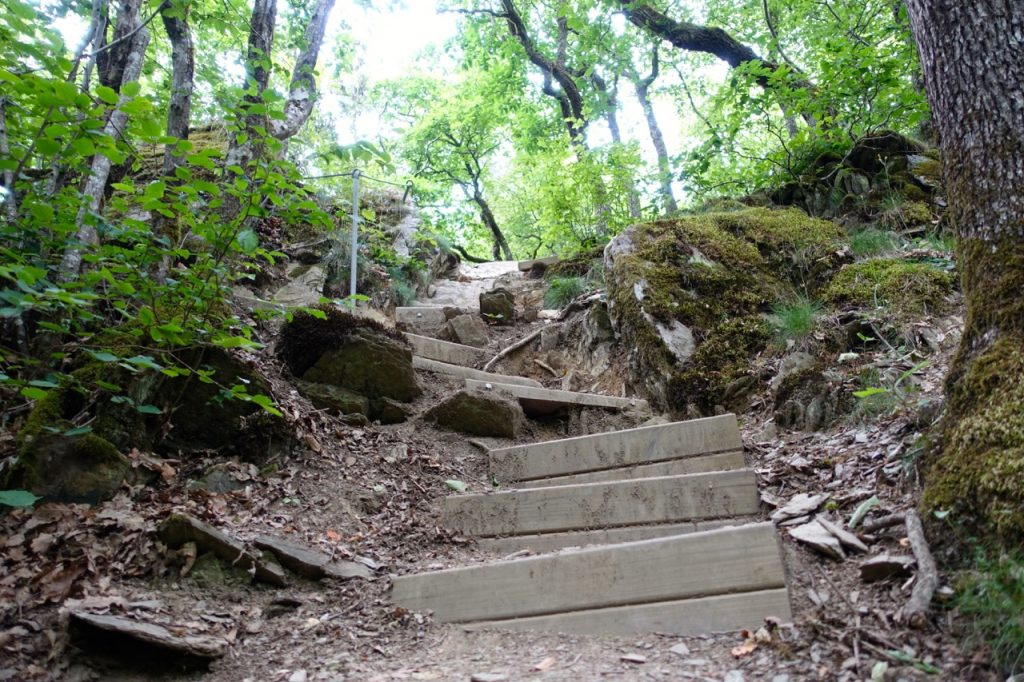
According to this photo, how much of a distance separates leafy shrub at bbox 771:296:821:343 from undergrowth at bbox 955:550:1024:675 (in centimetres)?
273

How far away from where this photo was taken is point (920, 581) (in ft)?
7.11

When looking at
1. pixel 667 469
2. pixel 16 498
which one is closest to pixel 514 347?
pixel 667 469

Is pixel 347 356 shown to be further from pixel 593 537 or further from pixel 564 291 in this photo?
pixel 564 291

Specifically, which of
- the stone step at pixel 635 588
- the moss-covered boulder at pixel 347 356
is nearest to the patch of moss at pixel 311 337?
the moss-covered boulder at pixel 347 356

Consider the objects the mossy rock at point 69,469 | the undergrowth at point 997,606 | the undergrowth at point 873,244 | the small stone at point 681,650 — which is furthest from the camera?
the undergrowth at point 873,244

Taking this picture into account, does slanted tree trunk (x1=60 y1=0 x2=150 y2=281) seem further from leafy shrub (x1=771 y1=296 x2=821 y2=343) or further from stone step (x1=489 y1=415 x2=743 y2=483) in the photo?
leafy shrub (x1=771 y1=296 x2=821 y2=343)

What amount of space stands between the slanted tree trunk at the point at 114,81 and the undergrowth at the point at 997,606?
3.87 meters

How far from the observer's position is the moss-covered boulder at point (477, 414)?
4.83 m

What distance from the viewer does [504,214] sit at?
70.4ft

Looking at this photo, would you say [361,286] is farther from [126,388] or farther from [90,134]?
[90,134]

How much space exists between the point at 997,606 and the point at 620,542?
1.69 meters

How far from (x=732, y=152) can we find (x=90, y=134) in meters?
7.46

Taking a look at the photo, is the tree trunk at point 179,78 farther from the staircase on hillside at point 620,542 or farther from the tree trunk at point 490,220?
the tree trunk at point 490,220

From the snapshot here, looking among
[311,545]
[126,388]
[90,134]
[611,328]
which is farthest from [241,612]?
[611,328]
